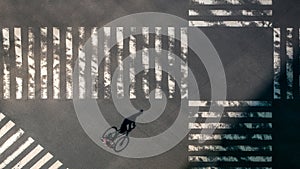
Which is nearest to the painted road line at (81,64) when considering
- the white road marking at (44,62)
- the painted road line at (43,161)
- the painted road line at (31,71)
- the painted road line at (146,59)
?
the white road marking at (44,62)

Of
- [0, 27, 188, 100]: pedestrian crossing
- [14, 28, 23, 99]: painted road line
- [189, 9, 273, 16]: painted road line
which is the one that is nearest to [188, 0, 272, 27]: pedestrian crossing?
[189, 9, 273, 16]: painted road line

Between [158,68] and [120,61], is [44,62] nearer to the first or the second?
[120,61]

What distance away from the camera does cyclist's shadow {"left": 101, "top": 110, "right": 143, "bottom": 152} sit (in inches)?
437

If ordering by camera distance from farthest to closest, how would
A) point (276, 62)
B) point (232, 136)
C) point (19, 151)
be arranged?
point (19, 151), point (232, 136), point (276, 62)

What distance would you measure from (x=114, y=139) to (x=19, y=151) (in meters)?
2.71

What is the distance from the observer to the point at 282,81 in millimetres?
11031

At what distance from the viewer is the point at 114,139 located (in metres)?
11.1

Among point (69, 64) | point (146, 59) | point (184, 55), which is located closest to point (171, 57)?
point (184, 55)

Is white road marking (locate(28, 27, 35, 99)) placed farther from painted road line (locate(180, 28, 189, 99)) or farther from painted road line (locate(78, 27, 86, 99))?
painted road line (locate(180, 28, 189, 99))

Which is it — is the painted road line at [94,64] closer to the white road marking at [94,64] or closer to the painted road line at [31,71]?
the white road marking at [94,64]

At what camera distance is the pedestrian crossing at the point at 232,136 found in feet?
36.3

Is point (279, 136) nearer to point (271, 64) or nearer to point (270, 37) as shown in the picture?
point (271, 64)

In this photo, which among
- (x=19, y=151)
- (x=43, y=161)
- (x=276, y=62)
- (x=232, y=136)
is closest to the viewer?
(x=276, y=62)

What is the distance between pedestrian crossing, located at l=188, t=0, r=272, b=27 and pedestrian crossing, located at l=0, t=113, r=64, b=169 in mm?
5475
